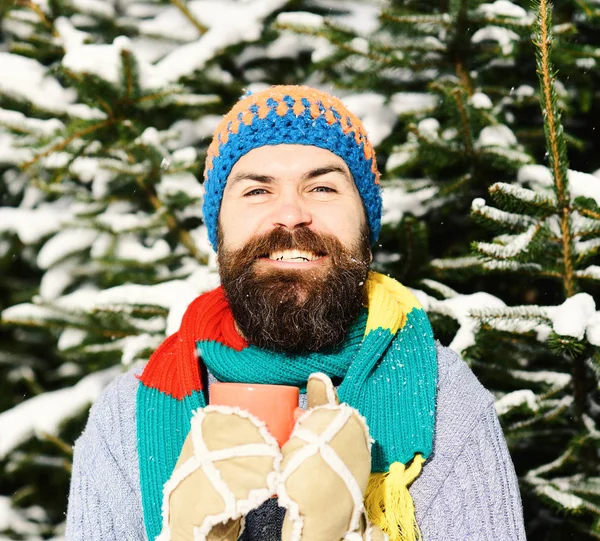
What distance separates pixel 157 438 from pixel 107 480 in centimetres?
19

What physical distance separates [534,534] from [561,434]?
57cm

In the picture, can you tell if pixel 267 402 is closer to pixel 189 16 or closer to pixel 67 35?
pixel 67 35

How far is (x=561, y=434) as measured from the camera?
89.3 inches

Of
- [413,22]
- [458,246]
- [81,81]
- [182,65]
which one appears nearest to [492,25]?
[413,22]

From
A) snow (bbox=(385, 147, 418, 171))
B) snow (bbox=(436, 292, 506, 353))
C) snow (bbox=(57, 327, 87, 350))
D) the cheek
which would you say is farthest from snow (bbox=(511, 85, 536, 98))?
snow (bbox=(57, 327, 87, 350))

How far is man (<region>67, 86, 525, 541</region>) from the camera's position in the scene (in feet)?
4.73

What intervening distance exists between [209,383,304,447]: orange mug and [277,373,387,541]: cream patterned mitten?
0.14 ft

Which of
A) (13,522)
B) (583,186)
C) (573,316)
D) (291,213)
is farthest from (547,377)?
(13,522)

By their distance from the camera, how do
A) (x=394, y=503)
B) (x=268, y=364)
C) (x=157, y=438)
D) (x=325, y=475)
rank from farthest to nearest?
(x=268, y=364) < (x=157, y=438) < (x=394, y=503) < (x=325, y=475)

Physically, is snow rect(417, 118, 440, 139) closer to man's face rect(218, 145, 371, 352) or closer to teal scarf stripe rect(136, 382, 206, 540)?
man's face rect(218, 145, 371, 352)

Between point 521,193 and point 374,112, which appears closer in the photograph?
point 521,193

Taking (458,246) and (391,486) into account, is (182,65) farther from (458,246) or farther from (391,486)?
(391,486)

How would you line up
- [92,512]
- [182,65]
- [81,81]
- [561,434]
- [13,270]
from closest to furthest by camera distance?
[92,512] → [81,81] → [561,434] → [182,65] → [13,270]

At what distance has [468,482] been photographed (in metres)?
1.45
